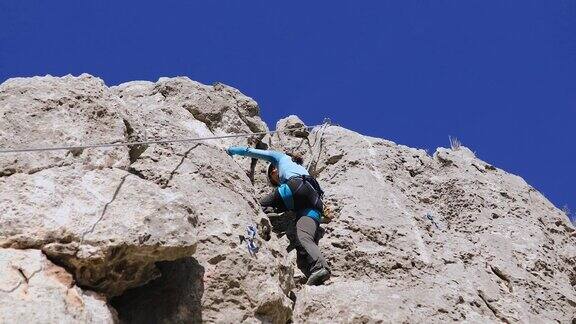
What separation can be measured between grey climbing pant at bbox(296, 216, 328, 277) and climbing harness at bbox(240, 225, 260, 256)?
3.67 ft

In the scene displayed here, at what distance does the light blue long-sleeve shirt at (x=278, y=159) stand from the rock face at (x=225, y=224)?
386 mm

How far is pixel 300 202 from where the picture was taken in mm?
9430

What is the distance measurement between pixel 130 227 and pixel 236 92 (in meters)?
6.35

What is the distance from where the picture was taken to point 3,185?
20.1 feet

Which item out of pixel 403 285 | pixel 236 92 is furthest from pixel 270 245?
pixel 236 92

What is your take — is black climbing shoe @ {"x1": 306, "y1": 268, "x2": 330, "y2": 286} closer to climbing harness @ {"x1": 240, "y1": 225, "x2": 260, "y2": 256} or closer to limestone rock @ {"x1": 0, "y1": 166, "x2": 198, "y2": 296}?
climbing harness @ {"x1": 240, "y1": 225, "x2": 260, "y2": 256}

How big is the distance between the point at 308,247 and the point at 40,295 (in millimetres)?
4190

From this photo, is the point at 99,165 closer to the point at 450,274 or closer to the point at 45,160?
the point at 45,160

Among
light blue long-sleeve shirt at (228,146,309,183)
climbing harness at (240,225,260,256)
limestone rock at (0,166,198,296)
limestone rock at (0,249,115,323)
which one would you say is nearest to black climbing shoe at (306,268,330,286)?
climbing harness at (240,225,260,256)

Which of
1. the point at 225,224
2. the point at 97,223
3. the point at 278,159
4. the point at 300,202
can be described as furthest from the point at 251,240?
the point at 278,159

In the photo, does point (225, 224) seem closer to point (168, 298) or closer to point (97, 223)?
point (168, 298)

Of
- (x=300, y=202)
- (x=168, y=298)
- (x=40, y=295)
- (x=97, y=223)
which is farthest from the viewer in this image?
(x=300, y=202)

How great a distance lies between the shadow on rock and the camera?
659 cm

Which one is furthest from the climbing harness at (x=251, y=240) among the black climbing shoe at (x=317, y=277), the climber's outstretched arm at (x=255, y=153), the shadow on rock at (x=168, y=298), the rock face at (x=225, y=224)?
the climber's outstretched arm at (x=255, y=153)
